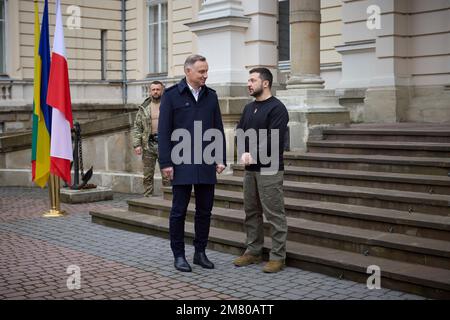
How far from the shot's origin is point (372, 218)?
276 inches

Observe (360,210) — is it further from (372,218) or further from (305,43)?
(305,43)

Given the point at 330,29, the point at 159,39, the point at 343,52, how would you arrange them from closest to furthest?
the point at 343,52 < the point at 330,29 < the point at 159,39

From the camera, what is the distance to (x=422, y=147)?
8.42 meters

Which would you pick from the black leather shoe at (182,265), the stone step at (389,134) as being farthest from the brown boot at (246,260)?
the stone step at (389,134)

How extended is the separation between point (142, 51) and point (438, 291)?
18847 mm

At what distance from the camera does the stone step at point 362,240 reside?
6090mm

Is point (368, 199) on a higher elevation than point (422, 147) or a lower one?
lower

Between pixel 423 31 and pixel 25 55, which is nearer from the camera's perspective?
pixel 423 31

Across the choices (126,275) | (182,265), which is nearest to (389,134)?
(182,265)

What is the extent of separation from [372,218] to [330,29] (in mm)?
9973

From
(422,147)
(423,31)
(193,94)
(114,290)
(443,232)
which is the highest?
(423,31)

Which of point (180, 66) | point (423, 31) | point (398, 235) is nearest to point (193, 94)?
point (398, 235)

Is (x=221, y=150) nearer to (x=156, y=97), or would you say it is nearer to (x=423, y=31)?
(x=156, y=97)

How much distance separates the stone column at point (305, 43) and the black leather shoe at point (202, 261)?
A: 176 inches
